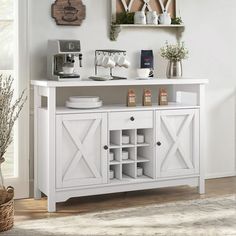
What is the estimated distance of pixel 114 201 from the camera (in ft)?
13.8

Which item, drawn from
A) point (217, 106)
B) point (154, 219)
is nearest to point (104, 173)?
point (154, 219)

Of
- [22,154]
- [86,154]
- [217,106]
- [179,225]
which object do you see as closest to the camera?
[179,225]

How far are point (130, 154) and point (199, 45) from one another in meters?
1.29

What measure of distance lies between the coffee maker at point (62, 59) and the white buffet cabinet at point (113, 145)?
0.12m

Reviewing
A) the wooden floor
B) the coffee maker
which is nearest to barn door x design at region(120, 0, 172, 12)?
the coffee maker

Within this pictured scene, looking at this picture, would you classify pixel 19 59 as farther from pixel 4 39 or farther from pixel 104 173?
pixel 104 173

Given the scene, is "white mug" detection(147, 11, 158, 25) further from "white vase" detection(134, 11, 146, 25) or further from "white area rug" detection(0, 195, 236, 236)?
"white area rug" detection(0, 195, 236, 236)

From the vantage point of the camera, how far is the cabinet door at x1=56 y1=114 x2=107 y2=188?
3902 millimetres

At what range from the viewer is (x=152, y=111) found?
4.19 meters

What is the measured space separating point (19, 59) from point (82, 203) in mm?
1231


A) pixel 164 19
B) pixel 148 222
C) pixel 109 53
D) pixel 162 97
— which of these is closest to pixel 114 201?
pixel 148 222

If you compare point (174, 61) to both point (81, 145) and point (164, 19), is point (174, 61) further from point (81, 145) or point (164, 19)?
point (81, 145)

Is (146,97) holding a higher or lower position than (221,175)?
higher

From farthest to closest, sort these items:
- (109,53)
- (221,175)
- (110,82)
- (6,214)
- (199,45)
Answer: (221,175)
(199,45)
(109,53)
(110,82)
(6,214)
